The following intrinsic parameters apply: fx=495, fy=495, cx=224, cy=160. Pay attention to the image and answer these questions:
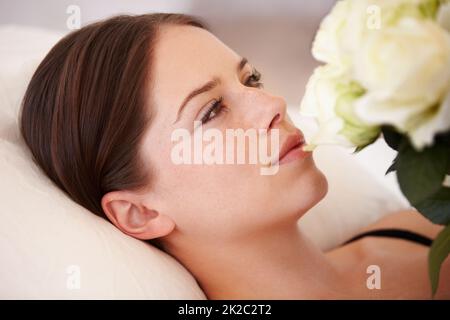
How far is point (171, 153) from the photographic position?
640 mm

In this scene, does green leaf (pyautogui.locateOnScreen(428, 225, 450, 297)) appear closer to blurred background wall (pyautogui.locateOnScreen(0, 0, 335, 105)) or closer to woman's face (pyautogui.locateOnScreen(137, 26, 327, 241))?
woman's face (pyautogui.locateOnScreen(137, 26, 327, 241))

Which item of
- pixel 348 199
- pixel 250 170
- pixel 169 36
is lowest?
pixel 348 199

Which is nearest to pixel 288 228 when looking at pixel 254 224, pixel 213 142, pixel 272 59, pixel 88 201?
pixel 254 224

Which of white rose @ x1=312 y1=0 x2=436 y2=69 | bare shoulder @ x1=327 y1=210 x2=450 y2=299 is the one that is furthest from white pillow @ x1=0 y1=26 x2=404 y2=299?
white rose @ x1=312 y1=0 x2=436 y2=69

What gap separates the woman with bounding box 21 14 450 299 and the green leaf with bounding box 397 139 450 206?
27 centimetres

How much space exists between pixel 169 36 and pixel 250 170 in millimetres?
214

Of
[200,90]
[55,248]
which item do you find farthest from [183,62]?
[55,248]

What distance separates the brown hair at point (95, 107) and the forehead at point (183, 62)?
15mm

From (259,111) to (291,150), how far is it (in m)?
0.07

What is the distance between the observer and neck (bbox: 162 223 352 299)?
71cm

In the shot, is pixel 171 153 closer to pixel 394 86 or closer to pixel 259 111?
pixel 259 111

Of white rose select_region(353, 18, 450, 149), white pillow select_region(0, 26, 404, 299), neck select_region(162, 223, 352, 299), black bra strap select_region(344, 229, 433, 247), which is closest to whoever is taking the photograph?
white rose select_region(353, 18, 450, 149)
